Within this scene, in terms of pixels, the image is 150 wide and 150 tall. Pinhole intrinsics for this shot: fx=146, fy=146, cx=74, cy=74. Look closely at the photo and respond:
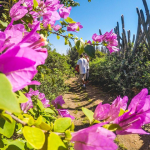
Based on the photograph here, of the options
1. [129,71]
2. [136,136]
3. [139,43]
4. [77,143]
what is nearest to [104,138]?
[77,143]

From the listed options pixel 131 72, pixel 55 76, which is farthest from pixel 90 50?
pixel 131 72

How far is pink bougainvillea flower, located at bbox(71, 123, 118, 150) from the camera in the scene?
0.88ft

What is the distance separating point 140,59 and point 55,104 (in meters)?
4.89

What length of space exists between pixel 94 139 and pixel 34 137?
0.38 ft

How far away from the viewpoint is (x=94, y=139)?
283 millimetres

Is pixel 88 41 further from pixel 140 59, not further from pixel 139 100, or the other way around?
pixel 140 59

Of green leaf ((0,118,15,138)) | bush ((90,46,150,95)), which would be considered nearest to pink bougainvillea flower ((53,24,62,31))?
green leaf ((0,118,15,138))

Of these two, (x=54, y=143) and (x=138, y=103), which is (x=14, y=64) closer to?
(x=54, y=143)

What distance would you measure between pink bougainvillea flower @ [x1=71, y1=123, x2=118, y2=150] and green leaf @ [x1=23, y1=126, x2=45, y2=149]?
0.23 ft

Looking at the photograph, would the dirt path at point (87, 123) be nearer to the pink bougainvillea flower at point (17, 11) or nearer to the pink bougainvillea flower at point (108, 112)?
the pink bougainvillea flower at point (108, 112)

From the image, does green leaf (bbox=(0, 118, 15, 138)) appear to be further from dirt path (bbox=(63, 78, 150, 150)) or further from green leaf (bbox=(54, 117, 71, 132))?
dirt path (bbox=(63, 78, 150, 150))

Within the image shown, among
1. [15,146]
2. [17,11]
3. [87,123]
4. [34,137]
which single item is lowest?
[87,123]

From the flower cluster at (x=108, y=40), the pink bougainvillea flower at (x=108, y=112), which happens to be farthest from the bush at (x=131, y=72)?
the pink bougainvillea flower at (x=108, y=112)

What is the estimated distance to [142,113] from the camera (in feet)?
1.19
